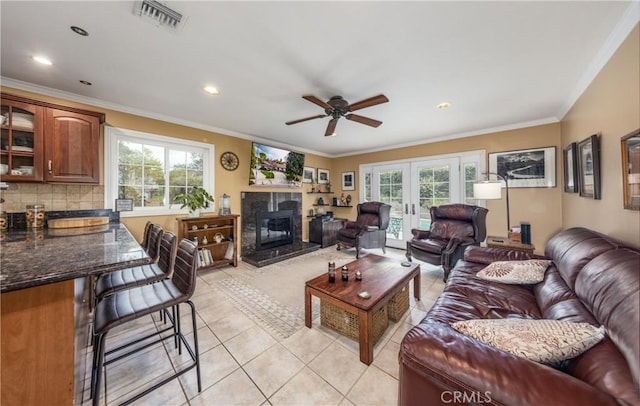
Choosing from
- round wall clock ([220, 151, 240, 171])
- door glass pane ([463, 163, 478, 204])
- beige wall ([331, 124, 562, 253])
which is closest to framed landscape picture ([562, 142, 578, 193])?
beige wall ([331, 124, 562, 253])

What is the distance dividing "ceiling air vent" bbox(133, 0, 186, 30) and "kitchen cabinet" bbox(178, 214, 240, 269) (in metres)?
2.52

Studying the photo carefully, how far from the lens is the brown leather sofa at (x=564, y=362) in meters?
0.72

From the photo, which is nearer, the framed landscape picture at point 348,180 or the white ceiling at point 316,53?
the white ceiling at point 316,53

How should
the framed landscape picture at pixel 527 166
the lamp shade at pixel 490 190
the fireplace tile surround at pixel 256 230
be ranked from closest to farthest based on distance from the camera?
1. the lamp shade at pixel 490 190
2. the framed landscape picture at pixel 527 166
3. the fireplace tile surround at pixel 256 230

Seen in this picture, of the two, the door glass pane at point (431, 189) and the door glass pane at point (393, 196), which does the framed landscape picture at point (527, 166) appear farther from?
the door glass pane at point (393, 196)

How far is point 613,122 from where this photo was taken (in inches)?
69.5

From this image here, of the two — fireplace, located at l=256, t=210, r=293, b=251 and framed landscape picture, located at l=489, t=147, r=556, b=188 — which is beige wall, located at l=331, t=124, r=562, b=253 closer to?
framed landscape picture, located at l=489, t=147, r=556, b=188

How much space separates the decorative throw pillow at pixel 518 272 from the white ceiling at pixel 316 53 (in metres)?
1.79

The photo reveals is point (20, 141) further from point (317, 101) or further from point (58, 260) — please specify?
point (317, 101)

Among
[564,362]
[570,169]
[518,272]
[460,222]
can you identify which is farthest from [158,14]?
[570,169]

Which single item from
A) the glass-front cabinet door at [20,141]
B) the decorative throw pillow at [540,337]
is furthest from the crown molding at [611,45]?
the glass-front cabinet door at [20,141]

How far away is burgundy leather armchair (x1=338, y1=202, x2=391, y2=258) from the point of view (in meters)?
4.38

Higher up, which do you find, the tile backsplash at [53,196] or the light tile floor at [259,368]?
the tile backsplash at [53,196]

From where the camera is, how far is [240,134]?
420cm
